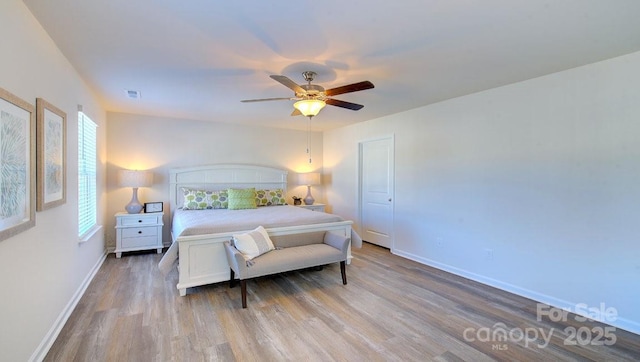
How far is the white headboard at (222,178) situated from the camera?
502 centimetres

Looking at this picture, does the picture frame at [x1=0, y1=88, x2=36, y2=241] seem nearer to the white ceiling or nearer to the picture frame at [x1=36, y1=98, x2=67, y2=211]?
the picture frame at [x1=36, y1=98, x2=67, y2=211]

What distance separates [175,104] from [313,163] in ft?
10.2

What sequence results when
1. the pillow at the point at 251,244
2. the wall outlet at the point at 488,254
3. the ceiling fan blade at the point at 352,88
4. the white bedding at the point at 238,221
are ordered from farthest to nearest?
the wall outlet at the point at 488,254 → the white bedding at the point at 238,221 → the pillow at the point at 251,244 → the ceiling fan blade at the point at 352,88

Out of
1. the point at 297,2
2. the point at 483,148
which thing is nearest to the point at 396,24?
the point at 297,2

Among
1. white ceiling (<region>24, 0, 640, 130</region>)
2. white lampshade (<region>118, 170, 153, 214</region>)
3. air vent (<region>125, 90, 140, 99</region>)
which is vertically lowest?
white lampshade (<region>118, 170, 153, 214</region>)

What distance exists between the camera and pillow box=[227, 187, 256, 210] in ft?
15.5

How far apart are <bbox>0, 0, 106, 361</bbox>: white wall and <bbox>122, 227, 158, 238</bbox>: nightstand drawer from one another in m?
1.38

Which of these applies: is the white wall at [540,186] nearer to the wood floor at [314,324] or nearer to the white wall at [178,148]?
the wood floor at [314,324]

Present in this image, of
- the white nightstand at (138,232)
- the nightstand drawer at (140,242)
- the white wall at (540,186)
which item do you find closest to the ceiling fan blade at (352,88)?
the white wall at (540,186)

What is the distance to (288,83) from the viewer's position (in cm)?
243

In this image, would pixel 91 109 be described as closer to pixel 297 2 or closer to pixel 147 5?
pixel 147 5

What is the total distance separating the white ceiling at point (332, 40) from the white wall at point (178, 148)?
4.80 ft

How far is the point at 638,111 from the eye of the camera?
241 centimetres

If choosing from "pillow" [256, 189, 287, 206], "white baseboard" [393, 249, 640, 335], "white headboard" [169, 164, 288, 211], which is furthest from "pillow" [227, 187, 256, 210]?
"white baseboard" [393, 249, 640, 335]
